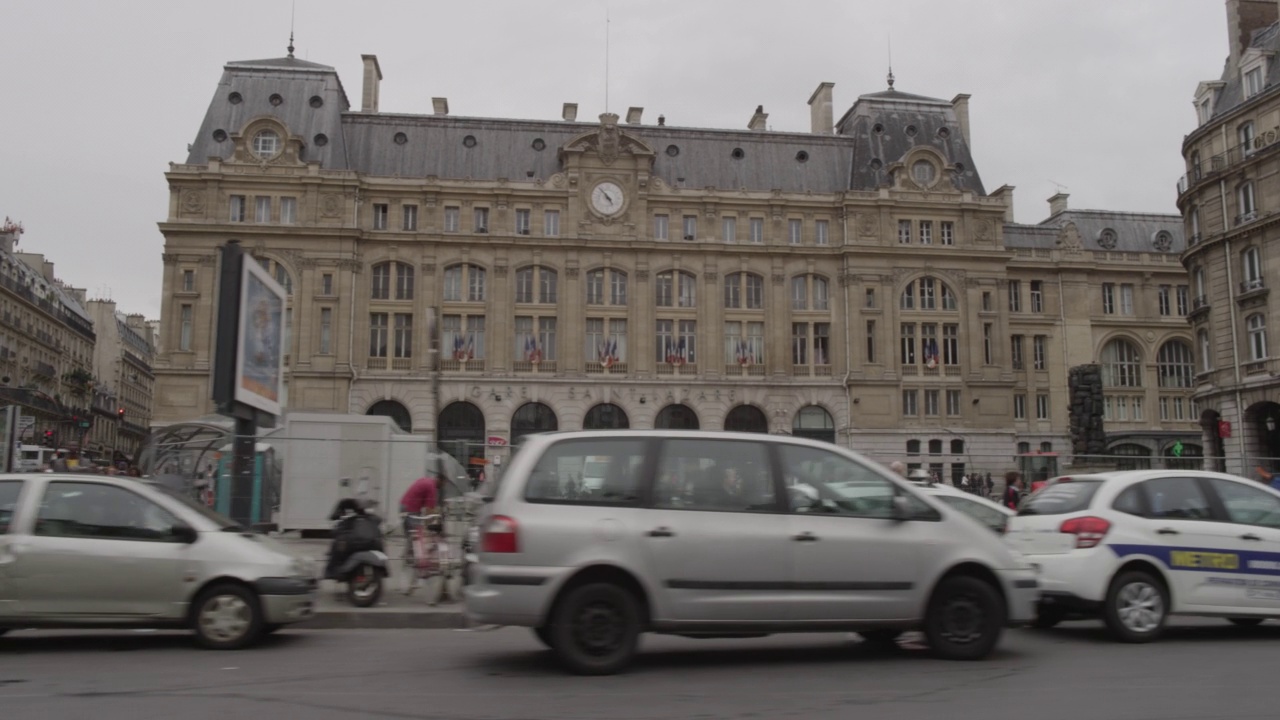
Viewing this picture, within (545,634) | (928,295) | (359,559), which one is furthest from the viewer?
(928,295)

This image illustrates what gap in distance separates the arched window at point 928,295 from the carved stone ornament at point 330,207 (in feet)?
98.0

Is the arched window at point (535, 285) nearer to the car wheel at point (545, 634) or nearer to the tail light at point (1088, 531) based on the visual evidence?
the tail light at point (1088, 531)

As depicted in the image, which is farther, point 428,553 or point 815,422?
point 815,422

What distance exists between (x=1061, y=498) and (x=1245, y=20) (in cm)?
4244

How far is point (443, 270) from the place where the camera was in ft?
170

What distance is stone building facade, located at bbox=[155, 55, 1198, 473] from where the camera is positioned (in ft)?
166

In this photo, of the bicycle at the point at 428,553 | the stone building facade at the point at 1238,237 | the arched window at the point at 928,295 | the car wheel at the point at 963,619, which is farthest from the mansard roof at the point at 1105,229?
the car wheel at the point at 963,619

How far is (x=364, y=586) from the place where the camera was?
38.8ft

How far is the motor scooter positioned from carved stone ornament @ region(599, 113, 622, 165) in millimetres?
42693

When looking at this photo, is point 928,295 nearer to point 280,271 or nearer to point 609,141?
point 609,141

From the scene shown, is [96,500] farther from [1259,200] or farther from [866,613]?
[1259,200]

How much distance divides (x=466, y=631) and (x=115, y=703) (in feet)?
14.6

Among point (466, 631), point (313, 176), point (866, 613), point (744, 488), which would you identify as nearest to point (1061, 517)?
point (866, 613)

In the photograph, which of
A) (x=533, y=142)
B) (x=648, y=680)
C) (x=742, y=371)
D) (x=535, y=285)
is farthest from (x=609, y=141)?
(x=648, y=680)
